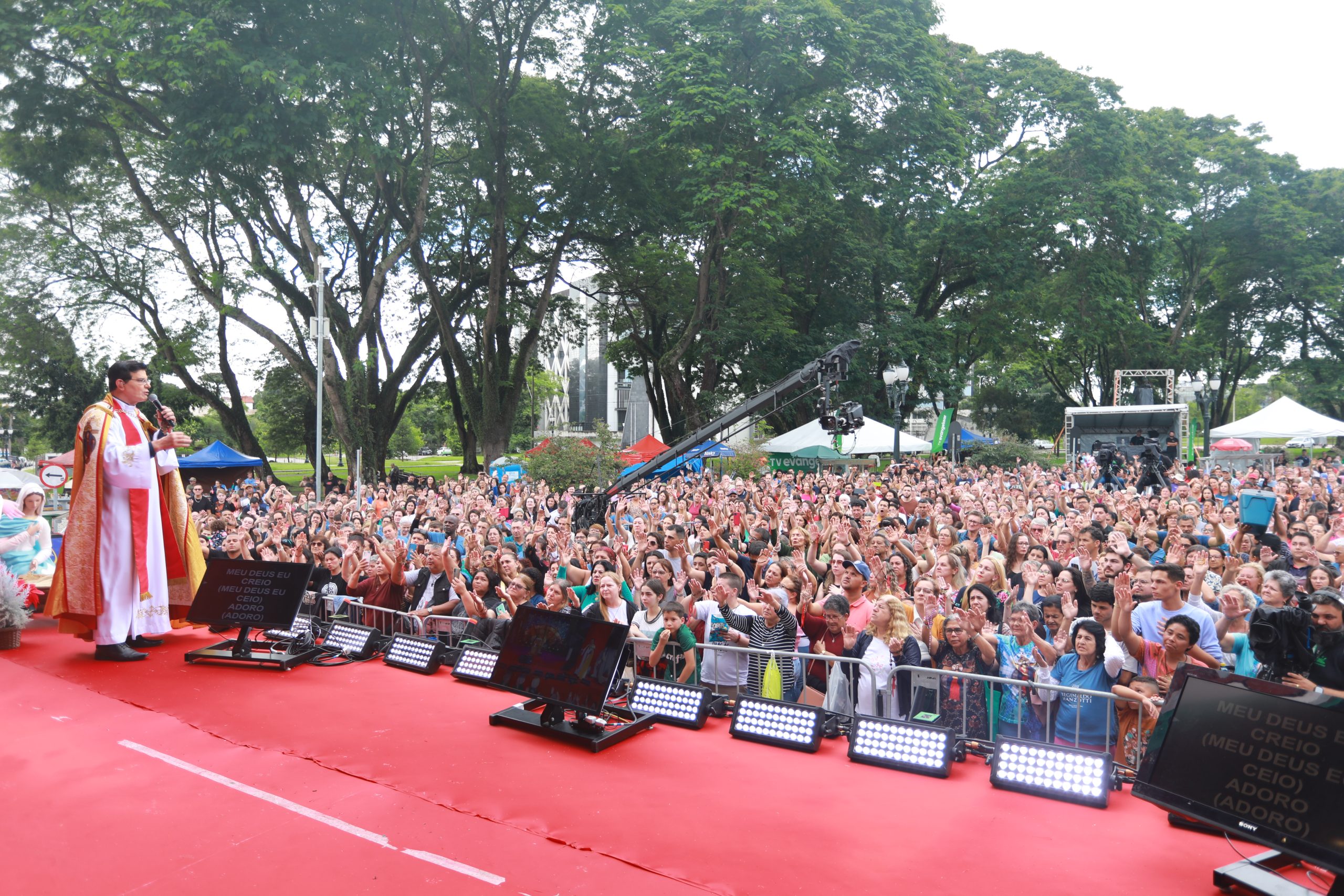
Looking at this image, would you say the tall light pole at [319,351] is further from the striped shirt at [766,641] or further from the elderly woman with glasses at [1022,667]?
the elderly woman with glasses at [1022,667]

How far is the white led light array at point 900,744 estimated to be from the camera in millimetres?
4668

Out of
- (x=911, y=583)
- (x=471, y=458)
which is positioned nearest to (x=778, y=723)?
(x=911, y=583)

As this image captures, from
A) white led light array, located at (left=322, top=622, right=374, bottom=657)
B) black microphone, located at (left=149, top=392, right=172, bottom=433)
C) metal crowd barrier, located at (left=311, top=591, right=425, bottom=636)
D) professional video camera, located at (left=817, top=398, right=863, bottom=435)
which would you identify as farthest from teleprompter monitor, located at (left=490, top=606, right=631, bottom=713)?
professional video camera, located at (left=817, top=398, right=863, bottom=435)

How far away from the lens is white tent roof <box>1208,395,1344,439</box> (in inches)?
1029

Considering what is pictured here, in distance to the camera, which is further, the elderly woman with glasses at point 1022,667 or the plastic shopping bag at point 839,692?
the plastic shopping bag at point 839,692

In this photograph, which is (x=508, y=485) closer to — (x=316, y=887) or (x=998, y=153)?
(x=316, y=887)

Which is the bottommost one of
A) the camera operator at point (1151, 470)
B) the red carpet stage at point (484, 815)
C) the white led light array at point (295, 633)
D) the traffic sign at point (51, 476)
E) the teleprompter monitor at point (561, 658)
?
the red carpet stage at point (484, 815)

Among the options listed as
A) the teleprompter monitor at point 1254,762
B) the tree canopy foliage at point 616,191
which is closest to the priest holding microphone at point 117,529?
the teleprompter monitor at point 1254,762

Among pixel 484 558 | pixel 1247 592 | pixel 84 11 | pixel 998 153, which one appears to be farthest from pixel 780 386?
pixel 998 153

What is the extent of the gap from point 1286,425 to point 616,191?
22122mm

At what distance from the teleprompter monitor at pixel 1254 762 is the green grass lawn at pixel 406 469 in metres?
31.7

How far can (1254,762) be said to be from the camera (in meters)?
3.40

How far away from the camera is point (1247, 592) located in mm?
6016

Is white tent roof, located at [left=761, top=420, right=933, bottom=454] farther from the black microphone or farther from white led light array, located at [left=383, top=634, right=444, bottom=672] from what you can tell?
the black microphone
